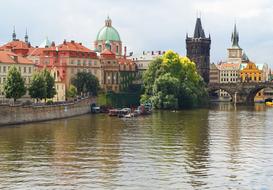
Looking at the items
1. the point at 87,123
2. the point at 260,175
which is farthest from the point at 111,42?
the point at 260,175

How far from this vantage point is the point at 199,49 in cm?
18175

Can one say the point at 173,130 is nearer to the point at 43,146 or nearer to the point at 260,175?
the point at 43,146

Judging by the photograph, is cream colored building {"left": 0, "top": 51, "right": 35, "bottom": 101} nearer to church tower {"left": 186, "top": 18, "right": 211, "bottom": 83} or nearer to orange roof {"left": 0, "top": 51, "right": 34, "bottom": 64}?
orange roof {"left": 0, "top": 51, "right": 34, "bottom": 64}

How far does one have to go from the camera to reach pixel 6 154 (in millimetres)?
51281

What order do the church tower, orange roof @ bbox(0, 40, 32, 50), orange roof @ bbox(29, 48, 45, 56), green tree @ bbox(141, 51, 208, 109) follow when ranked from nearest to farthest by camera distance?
green tree @ bbox(141, 51, 208, 109) → orange roof @ bbox(29, 48, 45, 56) → orange roof @ bbox(0, 40, 32, 50) → the church tower

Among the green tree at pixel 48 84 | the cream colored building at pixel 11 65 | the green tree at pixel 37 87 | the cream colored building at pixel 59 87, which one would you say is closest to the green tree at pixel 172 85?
the cream colored building at pixel 59 87

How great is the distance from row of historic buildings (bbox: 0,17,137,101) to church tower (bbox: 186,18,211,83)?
34486mm

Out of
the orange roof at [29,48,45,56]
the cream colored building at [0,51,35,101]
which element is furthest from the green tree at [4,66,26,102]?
the orange roof at [29,48,45,56]

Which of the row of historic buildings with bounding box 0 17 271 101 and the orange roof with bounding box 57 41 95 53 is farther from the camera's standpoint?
the orange roof with bounding box 57 41 95 53

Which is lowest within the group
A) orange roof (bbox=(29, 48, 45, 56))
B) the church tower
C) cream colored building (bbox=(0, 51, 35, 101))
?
cream colored building (bbox=(0, 51, 35, 101))

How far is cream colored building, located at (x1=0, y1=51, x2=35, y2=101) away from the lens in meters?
96.9

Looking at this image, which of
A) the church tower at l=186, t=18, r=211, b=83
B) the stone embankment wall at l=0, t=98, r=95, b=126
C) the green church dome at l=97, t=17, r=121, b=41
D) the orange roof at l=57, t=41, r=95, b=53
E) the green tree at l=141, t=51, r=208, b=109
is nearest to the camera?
the stone embankment wall at l=0, t=98, r=95, b=126

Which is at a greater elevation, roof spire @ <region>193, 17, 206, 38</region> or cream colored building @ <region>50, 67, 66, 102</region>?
roof spire @ <region>193, 17, 206, 38</region>

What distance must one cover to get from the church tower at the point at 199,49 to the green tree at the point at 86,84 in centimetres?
6800
